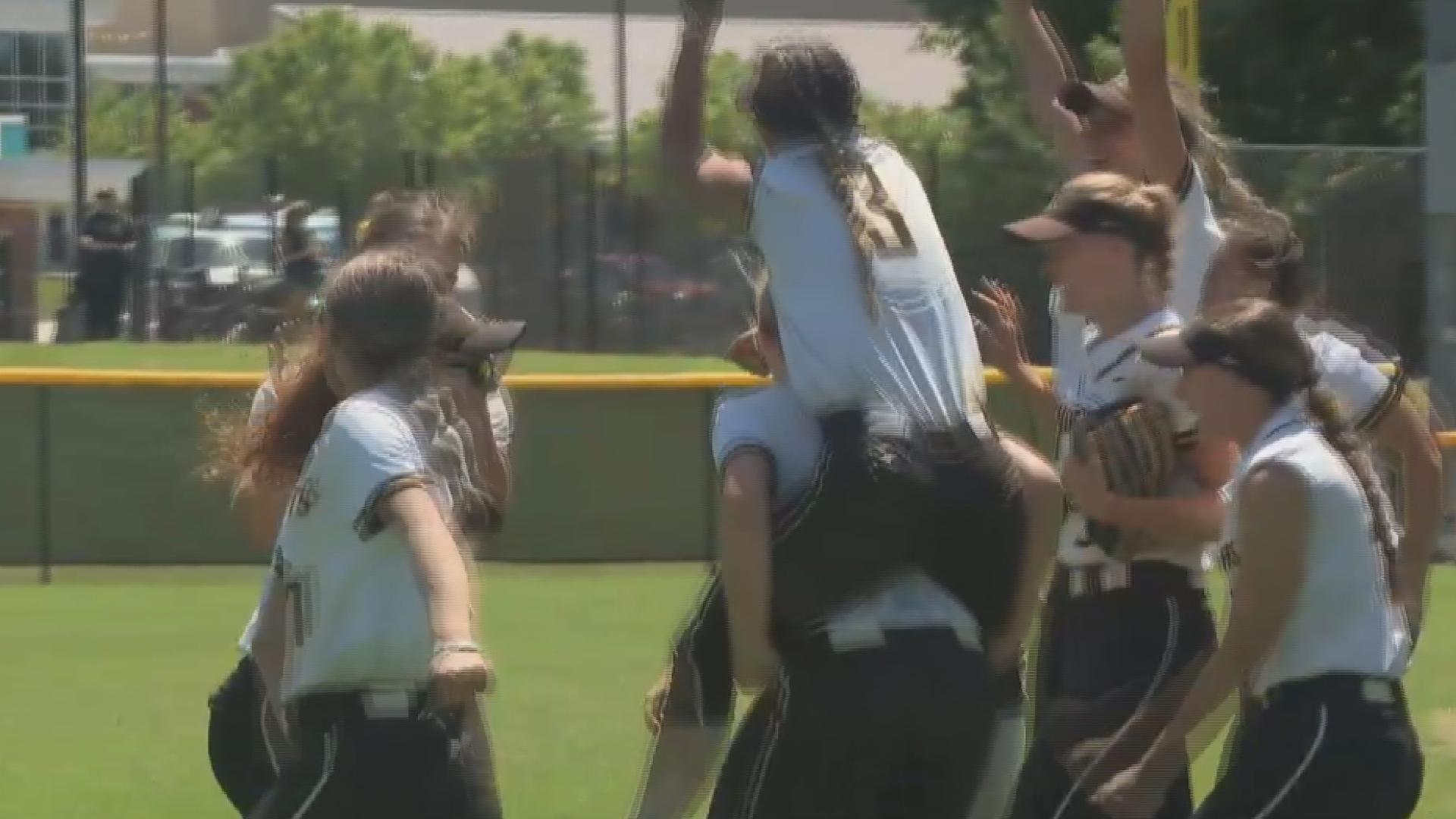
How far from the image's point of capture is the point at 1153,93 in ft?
19.7

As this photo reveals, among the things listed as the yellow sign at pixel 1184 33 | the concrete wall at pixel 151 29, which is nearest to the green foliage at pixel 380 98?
the concrete wall at pixel 151 29

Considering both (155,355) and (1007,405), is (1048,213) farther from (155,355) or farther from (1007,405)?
(155,355)

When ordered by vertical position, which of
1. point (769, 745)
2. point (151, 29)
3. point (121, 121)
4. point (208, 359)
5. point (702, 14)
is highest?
point (151, 29)

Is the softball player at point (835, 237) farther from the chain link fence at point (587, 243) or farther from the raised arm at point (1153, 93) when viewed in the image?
the chain link fence at point (587, 243)

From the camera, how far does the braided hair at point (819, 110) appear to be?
4.88 meters

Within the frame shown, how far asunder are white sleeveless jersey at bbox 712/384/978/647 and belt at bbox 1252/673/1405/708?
711mm

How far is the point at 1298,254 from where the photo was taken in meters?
6.10

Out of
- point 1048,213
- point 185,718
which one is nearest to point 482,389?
point 1048,213

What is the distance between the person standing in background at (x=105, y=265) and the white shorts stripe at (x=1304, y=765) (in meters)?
25.7

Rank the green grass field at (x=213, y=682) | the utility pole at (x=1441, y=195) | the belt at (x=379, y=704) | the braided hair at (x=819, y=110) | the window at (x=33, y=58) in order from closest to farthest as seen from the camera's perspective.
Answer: the braided hair at (x=819, y=110), the belt at (x=379, y=704), the green grass field at (x=213, y=682), the utility pole at (x=1441, y=195), the window at (x=33, y=58)

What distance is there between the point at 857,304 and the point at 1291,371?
2.95ft

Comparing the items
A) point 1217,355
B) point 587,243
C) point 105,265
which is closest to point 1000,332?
A: point 1217,355

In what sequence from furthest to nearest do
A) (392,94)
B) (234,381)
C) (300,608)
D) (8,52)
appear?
1. (8,52)
2. (392,94)
3. (234,381)
4. (300,608)

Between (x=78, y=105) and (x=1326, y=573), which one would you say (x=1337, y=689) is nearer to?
(x=1326, y=573)
